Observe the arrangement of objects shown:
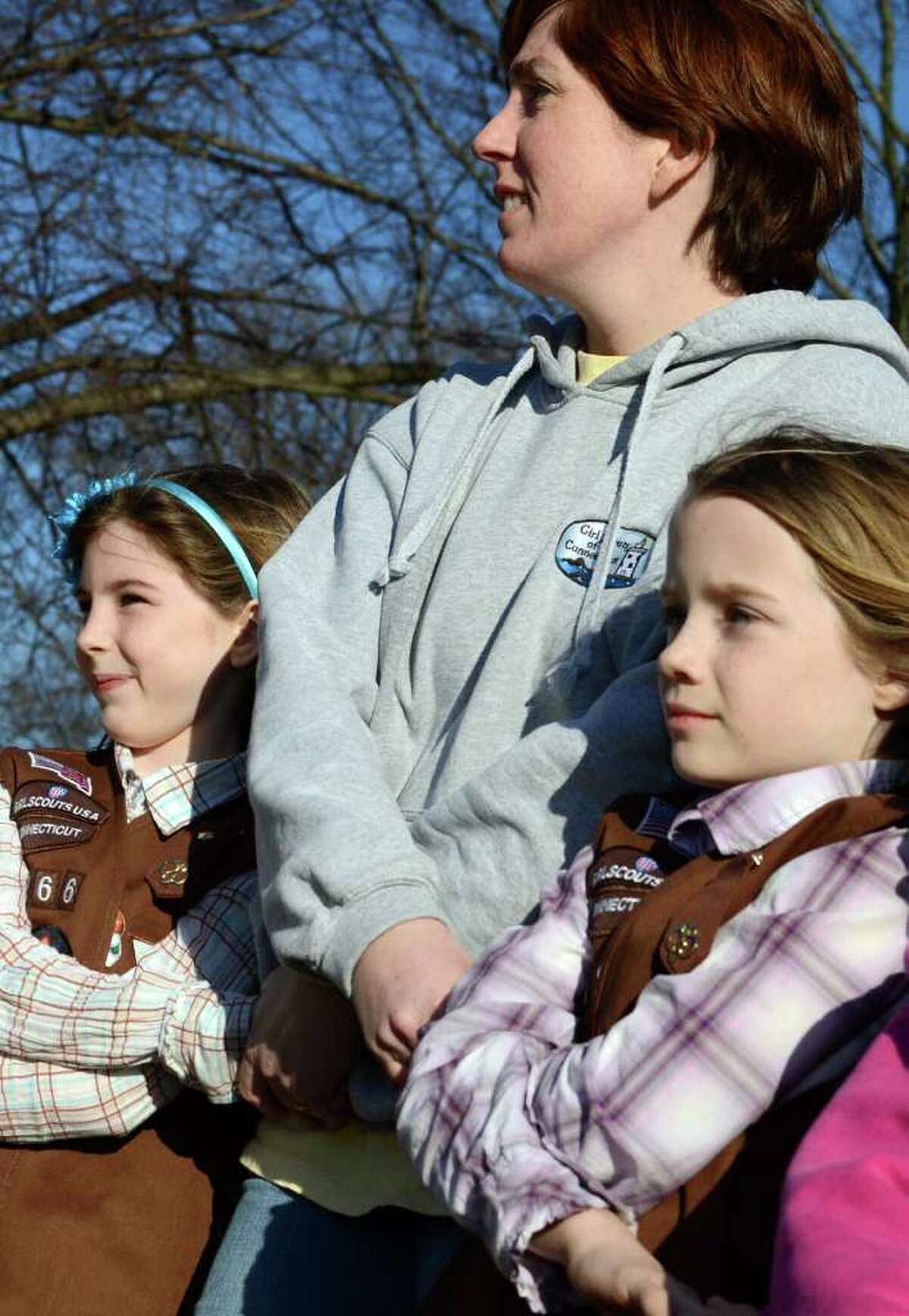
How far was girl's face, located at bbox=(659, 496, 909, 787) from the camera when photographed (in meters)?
1.91

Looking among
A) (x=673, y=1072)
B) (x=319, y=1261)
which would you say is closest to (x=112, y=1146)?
(x=319, y=1261)

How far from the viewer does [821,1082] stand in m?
1.69

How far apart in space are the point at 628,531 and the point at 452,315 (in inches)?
189

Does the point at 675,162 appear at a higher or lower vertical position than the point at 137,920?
higher

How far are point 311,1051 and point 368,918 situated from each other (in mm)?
266

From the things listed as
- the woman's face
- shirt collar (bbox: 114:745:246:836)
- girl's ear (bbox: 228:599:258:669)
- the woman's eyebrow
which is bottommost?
shirt collar (bbox: 114:745:246:836)

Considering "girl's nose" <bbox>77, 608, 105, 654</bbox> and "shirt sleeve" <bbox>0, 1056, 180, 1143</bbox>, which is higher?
"girl's nose" <bbox>77, 608, 105, 654</bbox>

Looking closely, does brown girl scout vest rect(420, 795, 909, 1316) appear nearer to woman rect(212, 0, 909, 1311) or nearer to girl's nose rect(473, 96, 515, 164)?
woman rect(212, 0, 909, 1311)

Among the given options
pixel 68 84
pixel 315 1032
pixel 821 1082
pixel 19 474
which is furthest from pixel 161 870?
pixel 68 84

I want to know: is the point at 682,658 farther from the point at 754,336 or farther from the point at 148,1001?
the point at 148,1001

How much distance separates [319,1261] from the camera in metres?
2.22

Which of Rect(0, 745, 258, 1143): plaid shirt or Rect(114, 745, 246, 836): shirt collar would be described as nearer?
Rect(0, 745, 258, 1143): plaid shirt

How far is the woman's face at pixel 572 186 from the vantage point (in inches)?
95.1

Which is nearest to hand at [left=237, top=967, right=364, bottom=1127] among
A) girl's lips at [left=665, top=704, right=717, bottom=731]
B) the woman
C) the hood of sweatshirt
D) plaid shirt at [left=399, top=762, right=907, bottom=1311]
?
the woman
